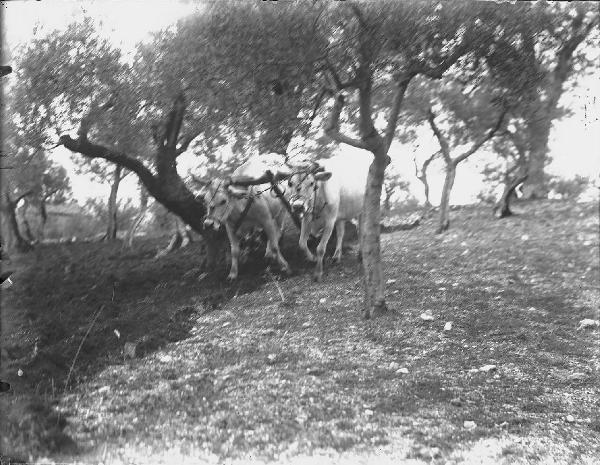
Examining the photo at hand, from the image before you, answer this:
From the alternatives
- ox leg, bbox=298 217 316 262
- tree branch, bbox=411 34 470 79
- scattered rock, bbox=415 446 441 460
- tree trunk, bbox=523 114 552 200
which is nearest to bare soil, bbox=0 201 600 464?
scattered rock, bbox=415 446 441 460

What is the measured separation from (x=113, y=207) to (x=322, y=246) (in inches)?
42.7

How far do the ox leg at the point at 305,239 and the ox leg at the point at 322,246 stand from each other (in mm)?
43

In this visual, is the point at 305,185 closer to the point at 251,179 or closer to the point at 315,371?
the point at 251,179

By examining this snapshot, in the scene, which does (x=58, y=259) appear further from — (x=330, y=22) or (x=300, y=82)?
(x=330, y=22)

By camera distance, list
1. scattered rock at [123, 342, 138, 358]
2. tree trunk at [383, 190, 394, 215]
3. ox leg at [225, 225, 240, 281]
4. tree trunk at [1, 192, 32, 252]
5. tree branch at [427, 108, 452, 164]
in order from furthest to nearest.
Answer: tree trunk at [383, 190, 394, 215] < tree branch at [427, 108, 452, 164] < ox leg at [225, 225, 240, 281] < scattered rock at [123, 342, 138, 358] < tree trunk at [1, 192, 32, 252]

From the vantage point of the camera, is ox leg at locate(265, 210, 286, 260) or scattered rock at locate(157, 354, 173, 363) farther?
ox leg at locate(265, 210, 286, 260)

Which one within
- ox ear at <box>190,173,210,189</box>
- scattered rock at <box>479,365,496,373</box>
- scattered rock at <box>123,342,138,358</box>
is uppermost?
ox ear at <box>190,173,210,189</box>

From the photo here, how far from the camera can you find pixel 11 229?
1.95 meters

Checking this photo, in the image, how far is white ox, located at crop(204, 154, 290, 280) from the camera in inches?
102

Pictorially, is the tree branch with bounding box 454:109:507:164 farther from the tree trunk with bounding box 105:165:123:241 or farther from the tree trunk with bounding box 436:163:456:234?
the tree trunk with bounding box 105:165:123:241

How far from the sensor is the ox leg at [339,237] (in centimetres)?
292

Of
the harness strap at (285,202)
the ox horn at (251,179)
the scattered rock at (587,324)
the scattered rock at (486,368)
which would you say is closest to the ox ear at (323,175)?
the harness strap at (285,202)

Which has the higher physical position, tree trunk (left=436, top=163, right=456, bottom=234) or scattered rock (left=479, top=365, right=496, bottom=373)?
tree trunk (left=436, top=163, right=456, bottom=234)

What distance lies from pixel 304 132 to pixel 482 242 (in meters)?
1.26
